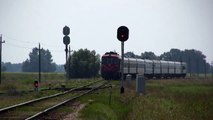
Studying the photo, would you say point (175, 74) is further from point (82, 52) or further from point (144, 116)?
point (144, 116)

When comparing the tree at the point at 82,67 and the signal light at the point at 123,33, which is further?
the tree at the point at 82,67

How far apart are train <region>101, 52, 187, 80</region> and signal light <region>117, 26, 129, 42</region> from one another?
28196 millimetres

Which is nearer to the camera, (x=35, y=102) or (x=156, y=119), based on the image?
(x=156, y=119)

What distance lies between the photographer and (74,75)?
284 feet

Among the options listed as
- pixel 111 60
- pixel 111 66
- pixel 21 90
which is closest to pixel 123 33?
pixel 21 90

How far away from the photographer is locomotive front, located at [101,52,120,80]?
50.8 meters

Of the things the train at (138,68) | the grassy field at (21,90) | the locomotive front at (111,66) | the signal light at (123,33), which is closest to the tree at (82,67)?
the train at (138,68)

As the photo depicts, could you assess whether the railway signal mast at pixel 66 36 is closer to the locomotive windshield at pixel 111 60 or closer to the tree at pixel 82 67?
the locomotive windshield at pixel 111 60

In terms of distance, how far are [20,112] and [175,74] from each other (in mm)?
66203

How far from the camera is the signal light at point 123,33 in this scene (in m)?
21.1

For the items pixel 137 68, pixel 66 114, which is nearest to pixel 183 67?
pixel 137 68

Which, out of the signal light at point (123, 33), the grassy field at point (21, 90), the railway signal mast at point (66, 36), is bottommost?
the grassy field at point (21, 90)

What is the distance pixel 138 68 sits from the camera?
192ft

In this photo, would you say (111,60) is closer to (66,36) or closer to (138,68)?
(138,68)
